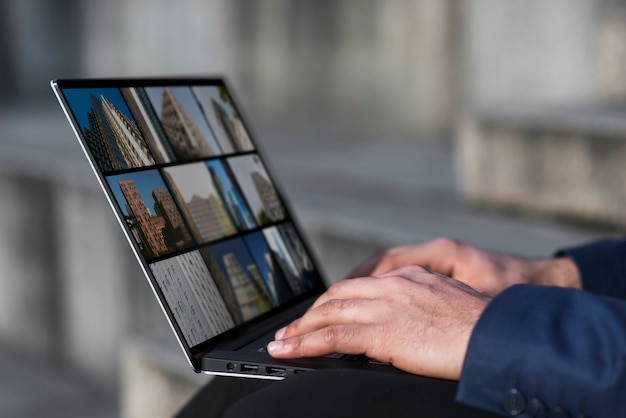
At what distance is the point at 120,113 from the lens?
1.02 m

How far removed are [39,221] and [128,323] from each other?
684 millimetres

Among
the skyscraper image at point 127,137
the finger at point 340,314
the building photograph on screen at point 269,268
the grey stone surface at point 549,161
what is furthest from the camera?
the grey stone surface at point 549,161

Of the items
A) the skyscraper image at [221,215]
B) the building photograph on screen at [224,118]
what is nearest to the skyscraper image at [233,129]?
the building photograph on screen at [224,118]

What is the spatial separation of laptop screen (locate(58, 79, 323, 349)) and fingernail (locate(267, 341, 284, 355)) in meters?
0.08

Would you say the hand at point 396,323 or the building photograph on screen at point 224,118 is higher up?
the building photograph on screen at point 224,118

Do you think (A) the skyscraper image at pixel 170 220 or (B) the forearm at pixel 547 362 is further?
(A) the skyscraper image at pixel 170 220

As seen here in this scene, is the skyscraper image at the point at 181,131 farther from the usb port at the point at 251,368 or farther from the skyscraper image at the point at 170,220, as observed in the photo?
the usb port at the point at 251,368

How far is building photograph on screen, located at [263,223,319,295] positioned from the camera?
3.81ft

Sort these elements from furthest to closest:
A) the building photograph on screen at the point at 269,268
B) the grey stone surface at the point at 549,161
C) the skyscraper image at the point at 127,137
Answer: the grey stone surface at the point at 549,161 → the building photograph on screen at the point at 269,268 → the skyscraper image at the point at 127,137

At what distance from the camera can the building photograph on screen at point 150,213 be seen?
95 cm

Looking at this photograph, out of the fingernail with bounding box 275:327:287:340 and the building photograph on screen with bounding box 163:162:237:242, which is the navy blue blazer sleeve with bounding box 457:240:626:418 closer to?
the fingernail with bounding box 275:327:287:340

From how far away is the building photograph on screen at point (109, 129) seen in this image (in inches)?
37.4

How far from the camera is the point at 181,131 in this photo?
1103 mm

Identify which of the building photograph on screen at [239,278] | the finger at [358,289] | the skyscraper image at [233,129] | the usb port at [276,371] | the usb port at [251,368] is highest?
the skyscraper image at [233,129]
